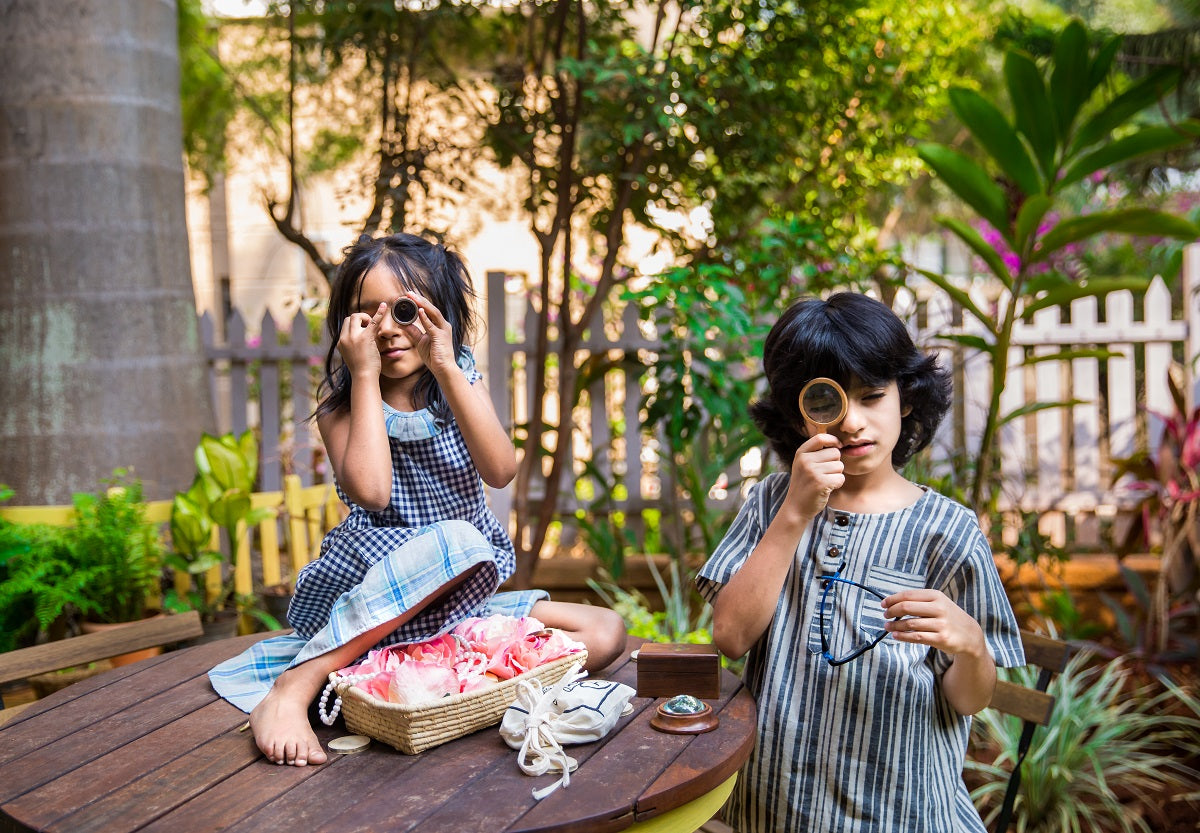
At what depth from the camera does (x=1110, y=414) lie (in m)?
5.10

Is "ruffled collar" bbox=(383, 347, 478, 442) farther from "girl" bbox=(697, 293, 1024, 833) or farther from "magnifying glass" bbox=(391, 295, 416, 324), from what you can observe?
"girl" bbox=(697, 293, 1024, 833)

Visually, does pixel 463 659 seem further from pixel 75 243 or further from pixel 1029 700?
pixel 75 243

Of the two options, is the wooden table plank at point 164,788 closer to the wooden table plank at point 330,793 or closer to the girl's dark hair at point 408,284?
the wooden table plank at point 330,793

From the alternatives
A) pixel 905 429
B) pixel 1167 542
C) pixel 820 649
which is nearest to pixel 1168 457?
pixel 1167 542

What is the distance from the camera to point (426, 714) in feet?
5.01

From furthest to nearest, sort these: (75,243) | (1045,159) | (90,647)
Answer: (75,243), (1045,159), (90,647)

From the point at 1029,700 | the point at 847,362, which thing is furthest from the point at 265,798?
the point at 1029,700

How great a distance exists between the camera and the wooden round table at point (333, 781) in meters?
1.32

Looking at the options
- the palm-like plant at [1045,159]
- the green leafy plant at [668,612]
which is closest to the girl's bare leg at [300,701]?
the green leafy plant at [668,612]

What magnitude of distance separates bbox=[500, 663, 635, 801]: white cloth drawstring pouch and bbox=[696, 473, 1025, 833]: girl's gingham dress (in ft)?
1.20

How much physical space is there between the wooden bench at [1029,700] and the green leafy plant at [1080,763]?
0.95 metres

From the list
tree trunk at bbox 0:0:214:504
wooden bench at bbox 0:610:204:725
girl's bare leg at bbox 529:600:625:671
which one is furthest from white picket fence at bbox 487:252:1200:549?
girl's bare leg at bbox 529:600:625:671

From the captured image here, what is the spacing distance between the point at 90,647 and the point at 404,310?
1045mm

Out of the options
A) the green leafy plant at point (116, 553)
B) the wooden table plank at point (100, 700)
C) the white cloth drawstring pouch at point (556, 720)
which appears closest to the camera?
the white cloth drawstring pouch at point (556, 720)
